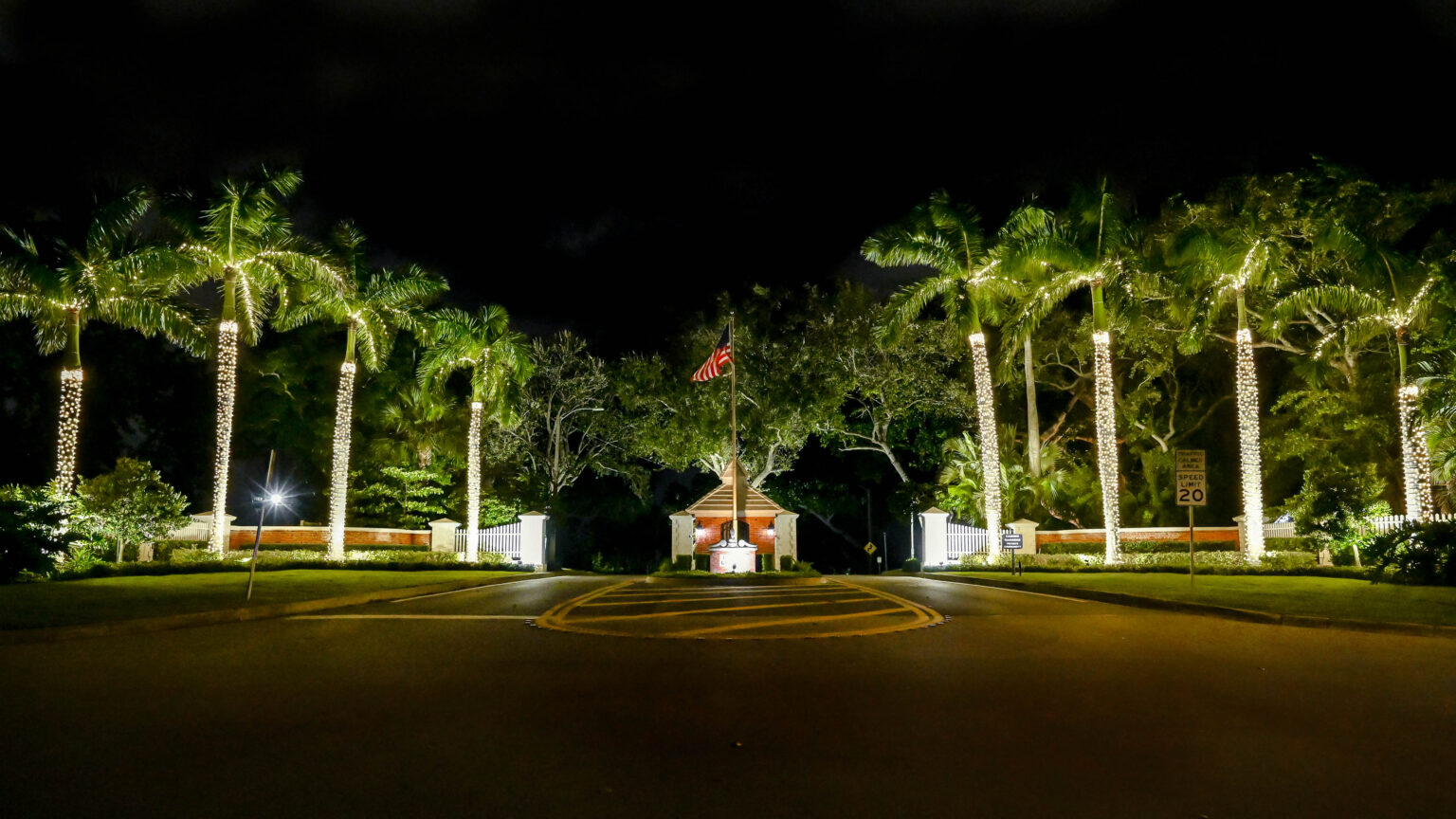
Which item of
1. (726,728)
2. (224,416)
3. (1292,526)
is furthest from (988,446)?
(726,728)

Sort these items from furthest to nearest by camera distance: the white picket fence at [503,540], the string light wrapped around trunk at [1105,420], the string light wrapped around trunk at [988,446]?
the white picket fence at [503,540] < the string light wrapped around trunk at [988,446] < the string light wrapped around trunk at [1105,420]

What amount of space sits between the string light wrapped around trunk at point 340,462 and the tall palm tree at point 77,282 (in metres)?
6.34

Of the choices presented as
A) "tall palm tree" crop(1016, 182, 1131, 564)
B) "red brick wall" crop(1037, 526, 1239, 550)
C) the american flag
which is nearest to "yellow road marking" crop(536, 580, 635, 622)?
the american flag

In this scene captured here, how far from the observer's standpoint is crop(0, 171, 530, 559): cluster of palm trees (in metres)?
24.9

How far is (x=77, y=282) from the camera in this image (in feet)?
80.3

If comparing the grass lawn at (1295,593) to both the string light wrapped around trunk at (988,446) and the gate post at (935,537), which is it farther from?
the gate post at (935,537)

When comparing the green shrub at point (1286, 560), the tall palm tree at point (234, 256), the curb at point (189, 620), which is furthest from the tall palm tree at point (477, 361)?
the green shrub at point (1286, 560)

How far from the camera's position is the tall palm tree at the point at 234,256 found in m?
27.1

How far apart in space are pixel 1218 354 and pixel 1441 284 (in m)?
17.1

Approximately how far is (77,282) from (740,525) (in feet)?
78.8

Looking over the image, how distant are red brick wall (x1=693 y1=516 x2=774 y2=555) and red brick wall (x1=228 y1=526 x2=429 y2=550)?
37.8 ft

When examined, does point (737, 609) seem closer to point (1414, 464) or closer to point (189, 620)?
point (189, 620)

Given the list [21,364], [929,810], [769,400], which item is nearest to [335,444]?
[21,364]

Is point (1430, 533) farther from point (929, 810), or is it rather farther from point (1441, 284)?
point (929, 810)
